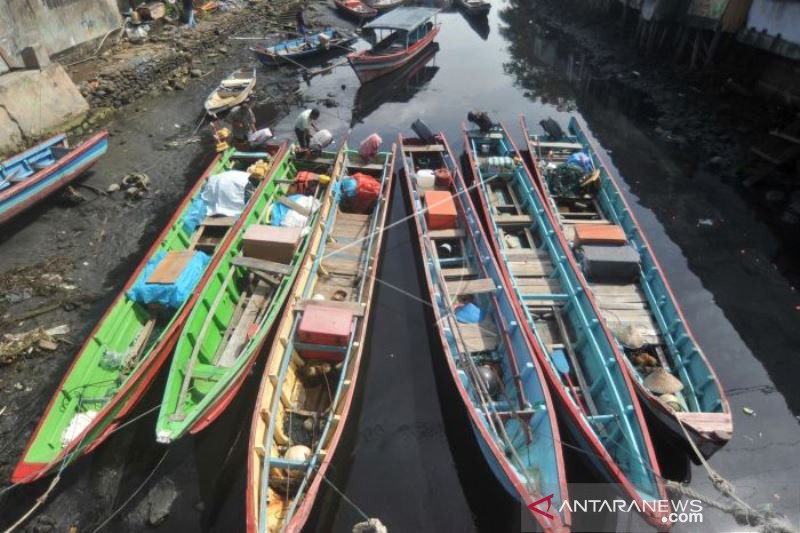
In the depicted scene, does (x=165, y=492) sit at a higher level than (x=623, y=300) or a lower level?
lower

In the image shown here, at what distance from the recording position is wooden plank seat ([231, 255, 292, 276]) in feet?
32.7

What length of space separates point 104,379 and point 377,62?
20643mm

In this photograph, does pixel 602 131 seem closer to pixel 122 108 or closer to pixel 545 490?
pixel 545 490

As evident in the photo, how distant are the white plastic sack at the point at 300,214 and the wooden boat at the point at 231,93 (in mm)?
9775

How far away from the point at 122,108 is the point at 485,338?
68.6 ft

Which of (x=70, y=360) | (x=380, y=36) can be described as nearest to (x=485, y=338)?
(x=70, y=360)

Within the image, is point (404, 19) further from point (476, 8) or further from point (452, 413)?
point (452, 413)

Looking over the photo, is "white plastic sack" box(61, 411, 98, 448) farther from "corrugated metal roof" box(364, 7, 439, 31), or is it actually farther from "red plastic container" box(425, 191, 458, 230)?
"corrugated metal roof" box(364, 7, 439, 31)

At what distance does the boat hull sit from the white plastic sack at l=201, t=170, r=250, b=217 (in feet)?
43.1

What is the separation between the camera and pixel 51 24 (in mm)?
20516

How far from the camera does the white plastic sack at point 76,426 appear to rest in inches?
290

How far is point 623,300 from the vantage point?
10.0 metres

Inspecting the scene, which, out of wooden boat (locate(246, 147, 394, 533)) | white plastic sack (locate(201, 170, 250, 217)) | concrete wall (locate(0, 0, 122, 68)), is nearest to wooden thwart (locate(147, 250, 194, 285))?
white plastic sack (locate(201, 170, 250, 217))

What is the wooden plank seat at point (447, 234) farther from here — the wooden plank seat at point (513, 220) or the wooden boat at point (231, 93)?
the wooden boat at point (231, 93)
